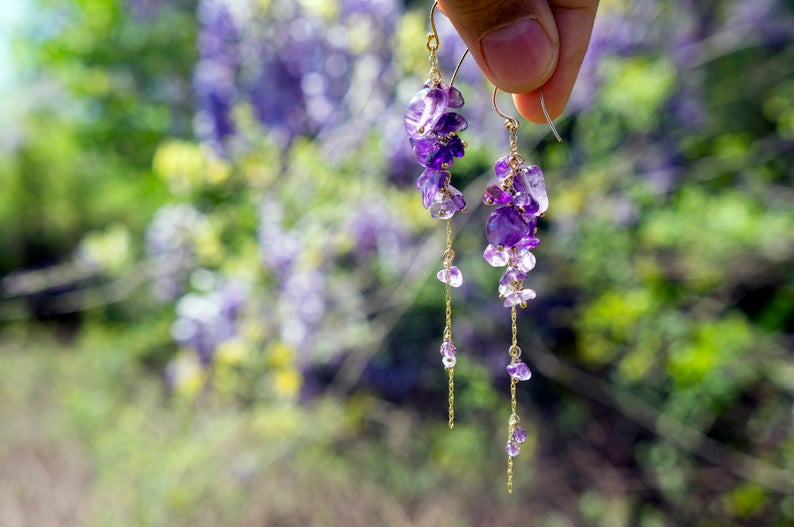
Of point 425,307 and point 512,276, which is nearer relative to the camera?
point 512,276

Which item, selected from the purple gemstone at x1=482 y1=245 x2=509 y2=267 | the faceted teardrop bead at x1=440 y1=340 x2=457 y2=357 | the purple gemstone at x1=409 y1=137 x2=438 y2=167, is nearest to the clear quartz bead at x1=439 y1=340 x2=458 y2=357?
the faceted teardrop bead at x1=440 y1=340 x2=457 y2=357

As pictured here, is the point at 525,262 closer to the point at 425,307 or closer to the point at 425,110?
the point at 425,110

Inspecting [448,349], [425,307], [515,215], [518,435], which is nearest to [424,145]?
[515,215]

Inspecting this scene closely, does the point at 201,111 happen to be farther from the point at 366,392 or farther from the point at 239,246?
the point at 366,392

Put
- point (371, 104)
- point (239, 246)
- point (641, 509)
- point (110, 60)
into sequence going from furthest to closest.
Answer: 1. point (110, 60)
2. point (239, 246)
3. point (641, 509)
4. point (371, 104)

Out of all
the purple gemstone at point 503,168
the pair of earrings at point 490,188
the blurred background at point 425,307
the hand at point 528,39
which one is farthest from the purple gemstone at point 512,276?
the blurred background at point 425,307

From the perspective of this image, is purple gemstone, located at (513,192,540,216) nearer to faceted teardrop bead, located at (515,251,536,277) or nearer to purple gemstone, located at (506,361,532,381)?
faceted teardrop bead, located at (515,251,536,277)

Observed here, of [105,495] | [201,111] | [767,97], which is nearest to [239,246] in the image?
[201,111]
